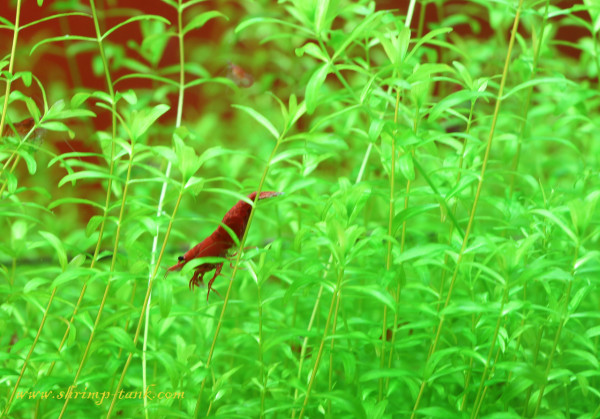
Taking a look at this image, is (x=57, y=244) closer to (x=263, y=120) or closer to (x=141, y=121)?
(x=141, y=121)

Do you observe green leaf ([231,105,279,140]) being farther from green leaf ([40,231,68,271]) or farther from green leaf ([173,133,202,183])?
green leaf ([40,231,68,271])

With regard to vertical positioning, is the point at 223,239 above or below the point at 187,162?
below

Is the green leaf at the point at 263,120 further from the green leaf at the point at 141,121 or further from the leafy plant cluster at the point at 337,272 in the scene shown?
the green leaf at the point at 141,121

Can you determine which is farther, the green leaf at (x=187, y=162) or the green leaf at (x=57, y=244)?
the green leaf at (x=57, y=244)

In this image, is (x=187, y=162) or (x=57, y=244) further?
(x=57, y=244)

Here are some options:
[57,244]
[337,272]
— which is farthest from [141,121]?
[337,272]

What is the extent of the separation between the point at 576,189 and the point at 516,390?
18.7 inches

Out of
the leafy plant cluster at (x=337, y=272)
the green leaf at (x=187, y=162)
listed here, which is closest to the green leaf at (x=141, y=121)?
the leafy plant cluster at (x=337, y=272)

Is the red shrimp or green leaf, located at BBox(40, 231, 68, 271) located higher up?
the red shrimp

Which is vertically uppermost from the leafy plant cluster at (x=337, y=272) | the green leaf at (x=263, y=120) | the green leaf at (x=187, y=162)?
the green leaf at (x=263, y=120)

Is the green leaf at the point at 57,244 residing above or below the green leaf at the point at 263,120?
below

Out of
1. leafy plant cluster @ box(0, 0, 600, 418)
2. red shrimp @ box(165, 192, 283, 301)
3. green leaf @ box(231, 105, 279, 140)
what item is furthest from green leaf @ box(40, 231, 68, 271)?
green leaf @ box(231, 105, 279, 140)

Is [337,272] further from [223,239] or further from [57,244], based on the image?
[57,244]

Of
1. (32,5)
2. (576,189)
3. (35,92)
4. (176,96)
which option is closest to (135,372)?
(35,92)
